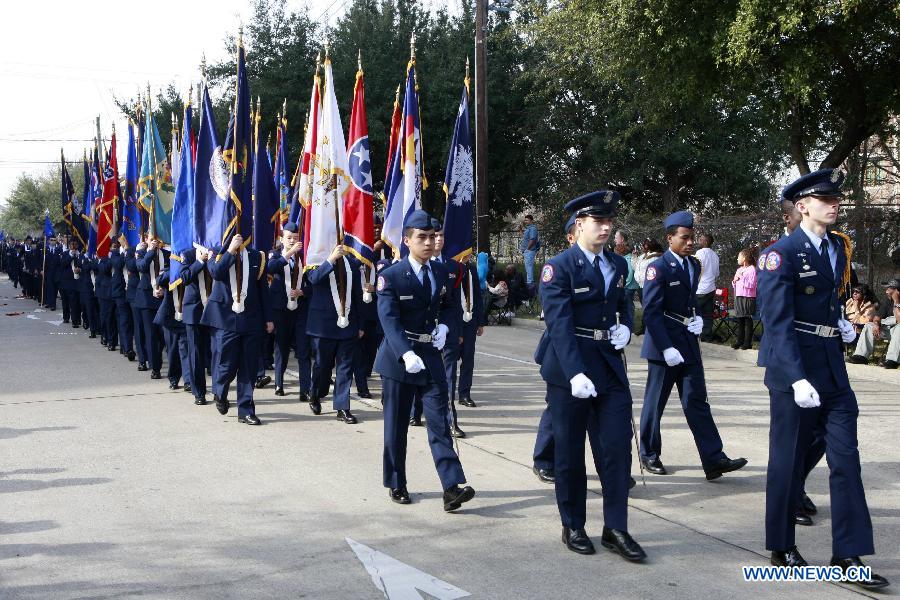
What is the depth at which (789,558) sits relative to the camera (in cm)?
488

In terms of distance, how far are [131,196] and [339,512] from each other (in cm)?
997

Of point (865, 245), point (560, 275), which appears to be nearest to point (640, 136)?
point (865, 245)

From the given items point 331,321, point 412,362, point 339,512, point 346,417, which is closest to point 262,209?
point 331,321

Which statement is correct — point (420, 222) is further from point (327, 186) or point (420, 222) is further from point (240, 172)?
point (240, 172)

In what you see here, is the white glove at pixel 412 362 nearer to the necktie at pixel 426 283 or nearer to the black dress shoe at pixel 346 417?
the necktie at pixel 426 283

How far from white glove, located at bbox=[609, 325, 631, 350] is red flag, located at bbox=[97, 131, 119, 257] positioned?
12177mm

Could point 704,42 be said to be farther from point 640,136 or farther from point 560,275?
point 640,136

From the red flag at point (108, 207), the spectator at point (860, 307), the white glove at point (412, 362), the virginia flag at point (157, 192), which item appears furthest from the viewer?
the red flag at point (108, 207)

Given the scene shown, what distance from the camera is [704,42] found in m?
14.4

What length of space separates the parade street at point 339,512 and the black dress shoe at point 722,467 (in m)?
0.10

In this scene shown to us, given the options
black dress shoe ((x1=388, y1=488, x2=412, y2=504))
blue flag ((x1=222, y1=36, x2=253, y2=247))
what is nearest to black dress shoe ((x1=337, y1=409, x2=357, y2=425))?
blue flag ((x1=222, y1=36, x2=253, y2=247))

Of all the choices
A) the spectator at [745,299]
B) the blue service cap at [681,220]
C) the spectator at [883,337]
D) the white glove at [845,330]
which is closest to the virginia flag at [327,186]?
the blue service cap at [681,220]

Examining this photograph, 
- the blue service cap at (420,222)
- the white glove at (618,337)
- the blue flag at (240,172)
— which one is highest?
the blue flag at (240,172)

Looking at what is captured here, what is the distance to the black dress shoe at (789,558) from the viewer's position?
16.0 feet
